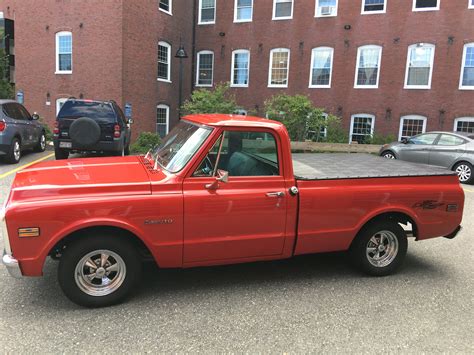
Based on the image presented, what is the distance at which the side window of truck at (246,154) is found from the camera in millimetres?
4238

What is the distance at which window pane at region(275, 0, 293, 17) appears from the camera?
2245cm

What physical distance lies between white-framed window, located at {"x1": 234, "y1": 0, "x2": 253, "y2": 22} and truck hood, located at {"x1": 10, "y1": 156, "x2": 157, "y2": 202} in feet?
67.6

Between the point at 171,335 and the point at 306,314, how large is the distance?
127 centimetres

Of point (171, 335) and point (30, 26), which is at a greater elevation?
point (30, 26)

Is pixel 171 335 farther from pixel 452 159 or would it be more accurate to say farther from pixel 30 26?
pixel 30 26

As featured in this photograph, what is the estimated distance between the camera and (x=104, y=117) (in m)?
12.0

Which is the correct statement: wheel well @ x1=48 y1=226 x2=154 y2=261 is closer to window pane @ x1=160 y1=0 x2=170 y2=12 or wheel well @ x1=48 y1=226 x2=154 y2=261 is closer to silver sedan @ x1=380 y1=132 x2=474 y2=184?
silver sedan @ x1=380 y1=132 x2=474 y2=184

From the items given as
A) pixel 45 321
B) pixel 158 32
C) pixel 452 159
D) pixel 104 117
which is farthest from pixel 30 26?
pixel 45 321

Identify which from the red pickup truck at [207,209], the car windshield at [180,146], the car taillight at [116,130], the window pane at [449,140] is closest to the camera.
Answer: the red pickup truck at [207,209]

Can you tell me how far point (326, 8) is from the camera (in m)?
21.7

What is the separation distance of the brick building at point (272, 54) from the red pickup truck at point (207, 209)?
1611cm

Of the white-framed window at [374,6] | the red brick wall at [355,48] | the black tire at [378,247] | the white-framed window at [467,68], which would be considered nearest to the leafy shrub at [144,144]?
the red brick wall at [355,48]

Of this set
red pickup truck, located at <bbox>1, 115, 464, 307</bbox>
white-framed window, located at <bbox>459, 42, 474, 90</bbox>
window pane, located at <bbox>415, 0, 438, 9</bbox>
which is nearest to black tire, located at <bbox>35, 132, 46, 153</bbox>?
red pickup truck, located at <bbox>1, 115, 464, 307</bbox>

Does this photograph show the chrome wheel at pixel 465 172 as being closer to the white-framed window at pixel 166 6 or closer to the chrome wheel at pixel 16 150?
the chrome wheel at pixel 16 150
